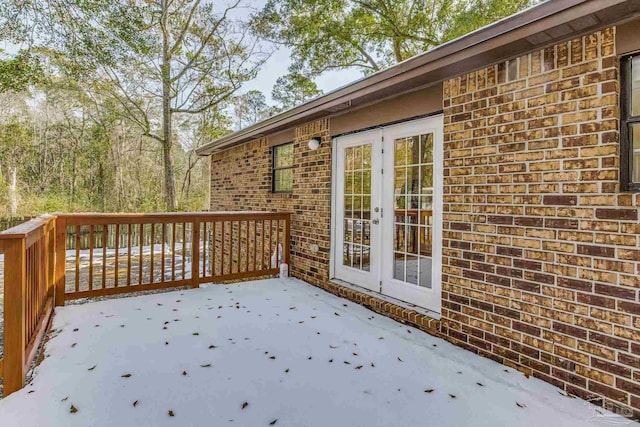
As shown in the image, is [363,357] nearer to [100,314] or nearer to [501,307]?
[501,307]

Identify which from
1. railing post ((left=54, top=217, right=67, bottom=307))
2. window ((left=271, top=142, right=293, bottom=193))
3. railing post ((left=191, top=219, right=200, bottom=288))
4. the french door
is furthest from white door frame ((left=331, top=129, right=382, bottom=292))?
railing post ((left=54, top=217, right=67, bottom=307))

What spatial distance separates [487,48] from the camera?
8.48ft

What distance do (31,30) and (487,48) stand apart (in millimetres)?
7356

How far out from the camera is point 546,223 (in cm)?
248

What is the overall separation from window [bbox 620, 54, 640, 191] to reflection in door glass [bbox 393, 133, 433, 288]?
61.1 inches

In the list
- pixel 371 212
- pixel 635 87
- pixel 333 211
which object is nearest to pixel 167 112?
pixel 333 211

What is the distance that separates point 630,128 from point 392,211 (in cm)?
217

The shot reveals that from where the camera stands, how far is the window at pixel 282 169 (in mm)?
5980

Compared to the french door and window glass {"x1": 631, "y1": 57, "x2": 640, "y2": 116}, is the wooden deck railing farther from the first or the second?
window glass {"x1": 631, "y1": 57, "x2": 640, "y2": 116}

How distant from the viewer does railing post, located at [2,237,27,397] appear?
2180mm

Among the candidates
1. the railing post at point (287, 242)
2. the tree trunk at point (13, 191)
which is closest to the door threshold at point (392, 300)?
the railing post at point (287, 242)

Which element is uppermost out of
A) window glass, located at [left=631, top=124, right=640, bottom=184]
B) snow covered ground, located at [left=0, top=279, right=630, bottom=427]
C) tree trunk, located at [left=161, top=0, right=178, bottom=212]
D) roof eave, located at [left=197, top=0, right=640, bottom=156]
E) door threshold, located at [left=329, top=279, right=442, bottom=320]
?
tree trunk, located at [left=161, top=0, right=178, bottom=212]

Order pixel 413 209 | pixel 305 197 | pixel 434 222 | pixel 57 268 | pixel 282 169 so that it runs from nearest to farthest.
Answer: pixel 434 222, pixel 413 209, pixel 57 268, pixel 305 197, pixel 282 169

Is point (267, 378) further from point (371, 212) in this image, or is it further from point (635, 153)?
point (635, 153)
